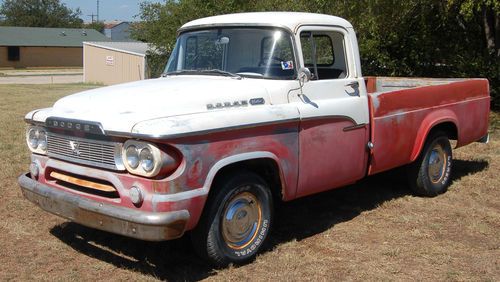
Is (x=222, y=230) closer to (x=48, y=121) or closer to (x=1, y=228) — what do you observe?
(x=48, y=121)

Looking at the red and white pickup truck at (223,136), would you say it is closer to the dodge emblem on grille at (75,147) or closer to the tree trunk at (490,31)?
the dodge emblem on grille at (75,147)

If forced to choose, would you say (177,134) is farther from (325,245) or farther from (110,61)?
(110,61)

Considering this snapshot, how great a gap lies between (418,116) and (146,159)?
339cm

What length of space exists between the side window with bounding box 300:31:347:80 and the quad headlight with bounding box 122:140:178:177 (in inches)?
70.8

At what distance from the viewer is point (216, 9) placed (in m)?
21.3

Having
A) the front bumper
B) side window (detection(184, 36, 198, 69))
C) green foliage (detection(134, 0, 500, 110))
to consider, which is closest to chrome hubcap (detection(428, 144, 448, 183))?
side window (detection(184, 36, 198, 69))

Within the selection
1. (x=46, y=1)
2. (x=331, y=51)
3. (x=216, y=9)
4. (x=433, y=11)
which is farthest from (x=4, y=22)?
(x=331, y=51)

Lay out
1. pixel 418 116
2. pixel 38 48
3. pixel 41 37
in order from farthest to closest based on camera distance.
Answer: pixel 41 37 → pixel 38 48 → pixel 418 116

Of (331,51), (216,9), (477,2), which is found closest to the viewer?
(331,51)

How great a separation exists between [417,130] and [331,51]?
126 cm

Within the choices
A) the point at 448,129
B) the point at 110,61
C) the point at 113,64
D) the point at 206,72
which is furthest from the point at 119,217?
the point at 110,61

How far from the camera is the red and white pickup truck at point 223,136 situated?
13.1ft

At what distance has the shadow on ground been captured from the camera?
4652 mm

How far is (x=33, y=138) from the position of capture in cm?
487
